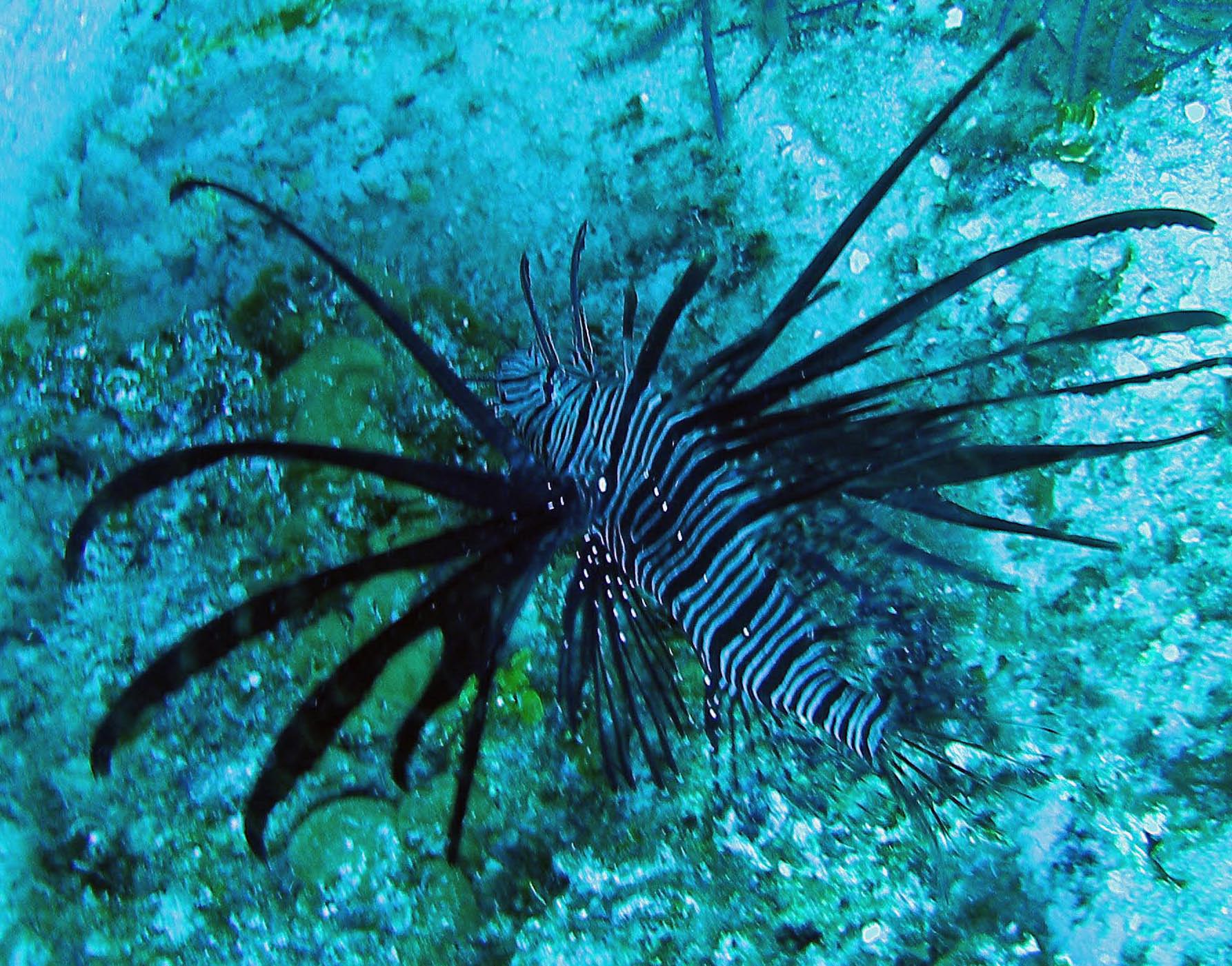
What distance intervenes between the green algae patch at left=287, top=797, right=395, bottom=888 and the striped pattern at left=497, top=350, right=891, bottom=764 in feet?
3.59

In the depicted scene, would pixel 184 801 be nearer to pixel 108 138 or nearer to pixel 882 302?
pixel 108 138

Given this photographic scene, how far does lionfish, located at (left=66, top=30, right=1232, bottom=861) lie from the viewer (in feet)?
4.90

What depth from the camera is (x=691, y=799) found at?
270 cm

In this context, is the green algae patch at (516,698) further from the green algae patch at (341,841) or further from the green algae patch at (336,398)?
the green algae patch at (336,398)

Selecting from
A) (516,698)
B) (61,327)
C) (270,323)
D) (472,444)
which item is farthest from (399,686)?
(61,327)

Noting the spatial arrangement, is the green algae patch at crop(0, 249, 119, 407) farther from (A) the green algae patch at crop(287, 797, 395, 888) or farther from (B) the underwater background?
(A) the green algae patch at crop(287, 797, 395, 888)

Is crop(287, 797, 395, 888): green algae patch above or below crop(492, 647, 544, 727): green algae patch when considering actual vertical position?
below

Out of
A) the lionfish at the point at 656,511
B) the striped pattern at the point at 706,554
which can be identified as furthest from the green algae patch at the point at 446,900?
the striped pattern at the point at 706,554

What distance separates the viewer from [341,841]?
8.06 ft

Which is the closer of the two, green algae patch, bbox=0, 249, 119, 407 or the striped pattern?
the striped pattern

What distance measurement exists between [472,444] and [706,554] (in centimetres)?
104

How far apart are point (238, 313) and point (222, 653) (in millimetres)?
1667

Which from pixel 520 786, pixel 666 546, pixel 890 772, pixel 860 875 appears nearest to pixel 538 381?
pixel 666 546

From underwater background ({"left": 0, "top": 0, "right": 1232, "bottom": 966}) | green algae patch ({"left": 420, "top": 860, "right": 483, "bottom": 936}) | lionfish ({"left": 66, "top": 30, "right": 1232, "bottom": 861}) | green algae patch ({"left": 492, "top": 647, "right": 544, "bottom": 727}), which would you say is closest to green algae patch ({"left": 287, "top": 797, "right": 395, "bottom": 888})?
underwater background ({"left": 0, "top": 0, "right": 1232, "bottom": 966})
